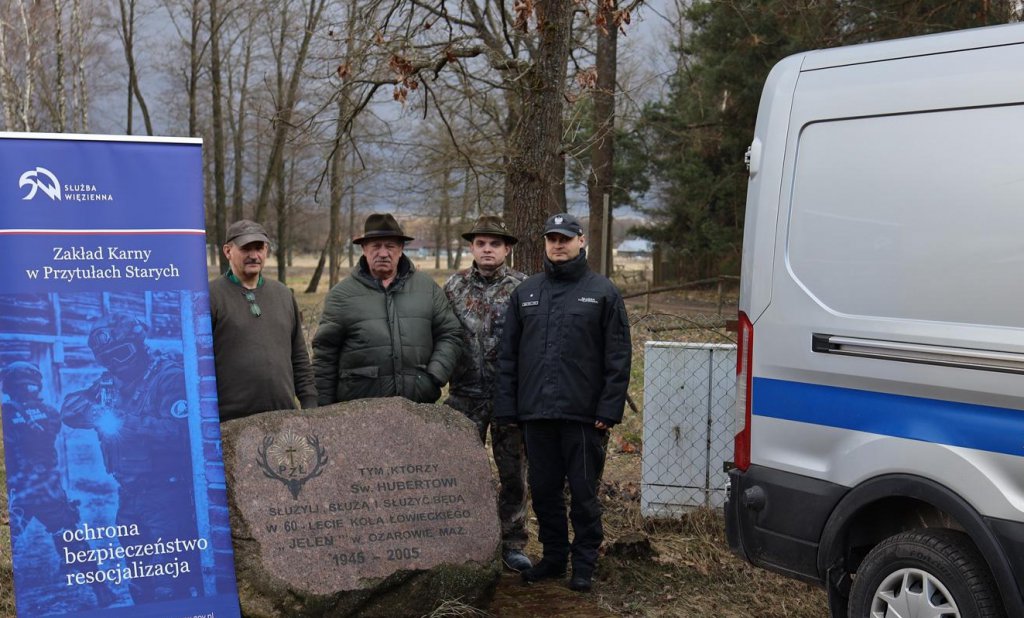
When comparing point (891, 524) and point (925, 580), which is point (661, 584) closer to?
point (891, 524)

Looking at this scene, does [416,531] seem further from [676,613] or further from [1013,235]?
[1013,235]

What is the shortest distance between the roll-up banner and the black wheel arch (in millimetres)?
2412

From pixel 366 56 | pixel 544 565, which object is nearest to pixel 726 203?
pixel 366 56

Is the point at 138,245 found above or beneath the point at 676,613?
above

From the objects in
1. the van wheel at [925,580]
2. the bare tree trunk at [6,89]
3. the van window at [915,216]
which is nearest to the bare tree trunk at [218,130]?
the bare tree trunk at [6,89]

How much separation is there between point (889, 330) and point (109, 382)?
2.97 m

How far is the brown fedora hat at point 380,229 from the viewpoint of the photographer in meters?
4.79

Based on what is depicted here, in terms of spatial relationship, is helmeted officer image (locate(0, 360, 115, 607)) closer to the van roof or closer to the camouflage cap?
the camouflage cap

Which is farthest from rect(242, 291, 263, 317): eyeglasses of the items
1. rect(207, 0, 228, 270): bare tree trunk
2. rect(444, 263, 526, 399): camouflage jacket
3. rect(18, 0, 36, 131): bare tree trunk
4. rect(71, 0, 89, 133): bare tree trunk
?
rect(207, 0, 228, 270): bare tree trunk

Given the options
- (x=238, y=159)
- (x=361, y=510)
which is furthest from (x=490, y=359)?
(x=238, y=159)

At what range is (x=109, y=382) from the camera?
3795 mm

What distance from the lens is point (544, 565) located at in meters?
4.89

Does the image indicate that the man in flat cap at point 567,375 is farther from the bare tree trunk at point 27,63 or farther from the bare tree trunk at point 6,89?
the bare tree trunk at point 6,89

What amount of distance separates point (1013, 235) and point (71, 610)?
12.0 feet
